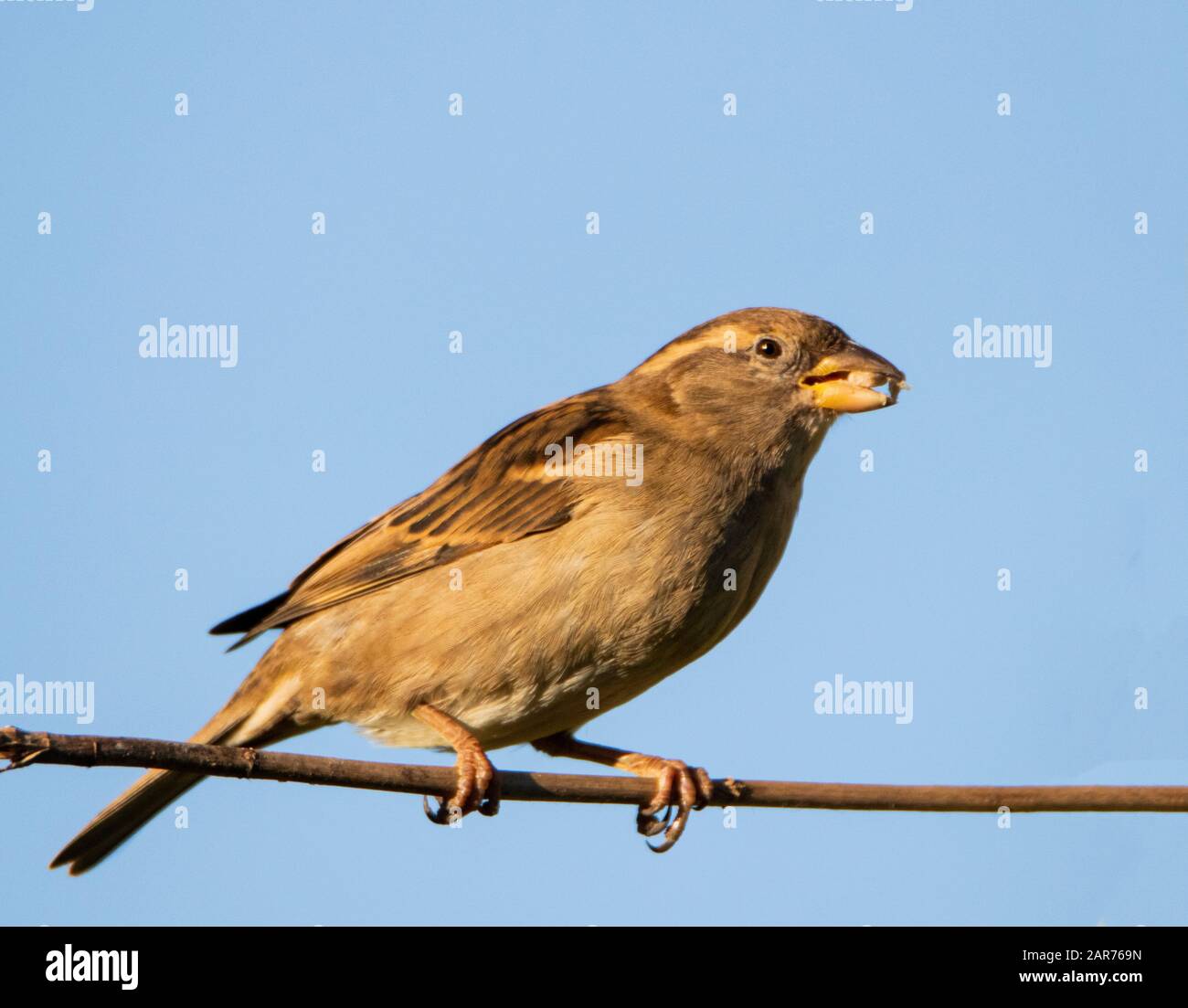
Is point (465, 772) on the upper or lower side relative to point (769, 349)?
lower

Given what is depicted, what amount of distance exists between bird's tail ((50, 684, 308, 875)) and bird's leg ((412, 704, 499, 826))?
0.79 m

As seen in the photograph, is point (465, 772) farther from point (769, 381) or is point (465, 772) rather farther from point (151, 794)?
point (769, 381)

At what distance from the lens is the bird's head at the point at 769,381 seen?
684 centimetres

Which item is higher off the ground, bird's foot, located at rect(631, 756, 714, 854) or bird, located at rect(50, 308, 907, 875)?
bird, located at rect(50, 308, 907, 875)

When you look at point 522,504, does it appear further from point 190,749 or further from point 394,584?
point 190,749

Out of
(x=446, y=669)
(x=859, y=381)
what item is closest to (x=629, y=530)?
(x=446, y=669)

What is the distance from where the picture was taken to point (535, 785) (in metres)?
4.90

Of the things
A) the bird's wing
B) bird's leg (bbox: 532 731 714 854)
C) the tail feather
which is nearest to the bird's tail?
the tail feather

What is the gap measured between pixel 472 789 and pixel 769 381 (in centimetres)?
230

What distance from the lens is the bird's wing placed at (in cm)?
664

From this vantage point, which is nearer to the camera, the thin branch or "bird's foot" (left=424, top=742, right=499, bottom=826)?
the thin branch

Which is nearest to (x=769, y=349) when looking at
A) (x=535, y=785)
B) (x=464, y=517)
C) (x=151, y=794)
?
(x=464, y=517)

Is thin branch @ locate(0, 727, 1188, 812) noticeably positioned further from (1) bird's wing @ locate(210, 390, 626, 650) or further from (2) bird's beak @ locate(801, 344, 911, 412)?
(2) bird's beak @ locate(801, 344, 911, 412)

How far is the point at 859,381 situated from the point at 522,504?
157 centimetres
